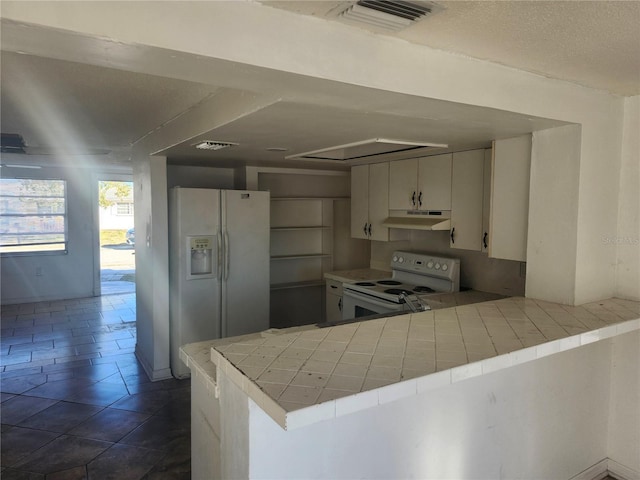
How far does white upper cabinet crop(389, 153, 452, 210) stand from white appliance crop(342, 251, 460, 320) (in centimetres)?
52

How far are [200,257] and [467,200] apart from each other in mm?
2498

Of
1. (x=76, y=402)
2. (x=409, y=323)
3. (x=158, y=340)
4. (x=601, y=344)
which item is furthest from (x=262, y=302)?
(x=601, y=344)

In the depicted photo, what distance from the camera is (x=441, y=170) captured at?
12.0 ft

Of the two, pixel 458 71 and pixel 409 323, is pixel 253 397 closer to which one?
pixel 409 323

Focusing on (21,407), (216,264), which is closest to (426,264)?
(216,264)

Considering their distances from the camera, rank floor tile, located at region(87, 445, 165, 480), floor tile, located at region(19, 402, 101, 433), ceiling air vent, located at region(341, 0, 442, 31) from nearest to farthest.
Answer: ceiling air vent, located at region(341, 0, 442, 31) → floor tile, located at region(87, 445, 165, 480) → floor tile, located at region(19, 402, 101, 433)

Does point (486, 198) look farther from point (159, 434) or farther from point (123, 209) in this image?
point (123, 209)

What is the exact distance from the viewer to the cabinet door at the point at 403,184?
3.96 meters

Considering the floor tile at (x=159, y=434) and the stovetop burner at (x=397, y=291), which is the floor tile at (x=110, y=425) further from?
the stovetop burner at (x=397, y=291)

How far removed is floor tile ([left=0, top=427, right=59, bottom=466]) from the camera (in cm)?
286

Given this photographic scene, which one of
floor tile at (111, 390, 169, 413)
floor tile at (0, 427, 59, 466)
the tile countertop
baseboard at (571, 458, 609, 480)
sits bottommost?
floor tile at (0, 427, 59, 466)

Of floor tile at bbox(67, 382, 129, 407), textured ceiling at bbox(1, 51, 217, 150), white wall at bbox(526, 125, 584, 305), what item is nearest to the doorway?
floor tile at bbox(67, 382, 129, 407)

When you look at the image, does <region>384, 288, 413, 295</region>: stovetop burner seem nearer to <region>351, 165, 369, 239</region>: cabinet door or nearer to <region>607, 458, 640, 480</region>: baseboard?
<region>351, 165, 369, 239</region>: cabinet door

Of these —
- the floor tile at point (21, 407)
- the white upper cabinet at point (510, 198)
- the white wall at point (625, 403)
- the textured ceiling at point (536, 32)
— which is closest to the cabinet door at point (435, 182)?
the white upper cabinet at point (510, 198)
